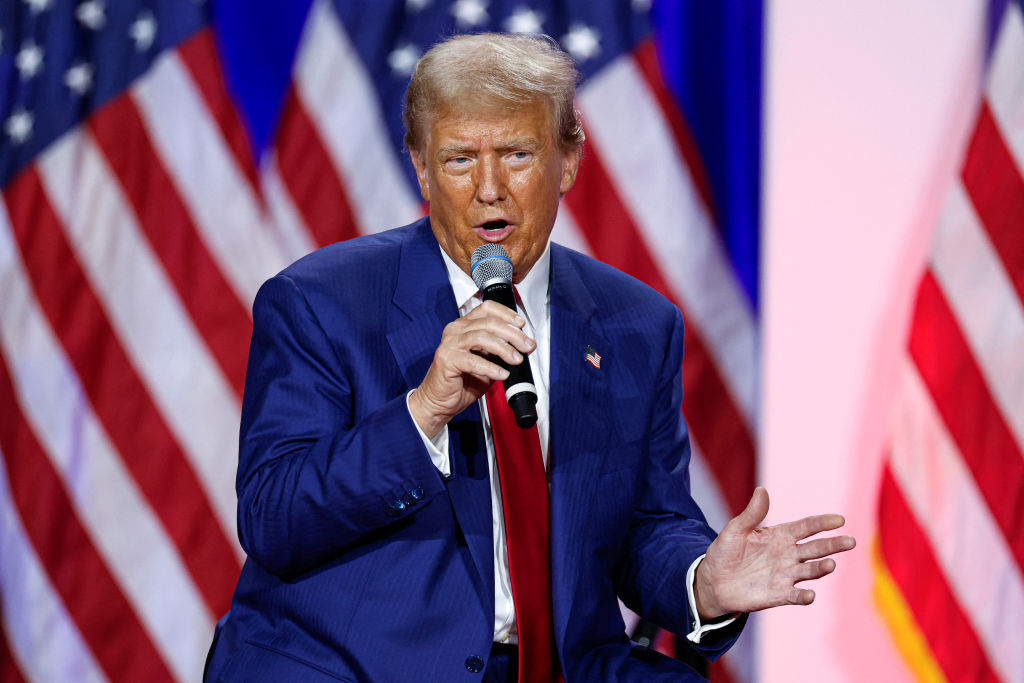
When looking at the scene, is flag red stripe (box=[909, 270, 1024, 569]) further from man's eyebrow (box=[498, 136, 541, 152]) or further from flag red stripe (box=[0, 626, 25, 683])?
flag red stripe (box=[0, 626, 25, 683])

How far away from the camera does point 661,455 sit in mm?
1849

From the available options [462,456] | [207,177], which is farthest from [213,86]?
[462,456]

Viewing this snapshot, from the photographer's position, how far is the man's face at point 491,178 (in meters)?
1.65

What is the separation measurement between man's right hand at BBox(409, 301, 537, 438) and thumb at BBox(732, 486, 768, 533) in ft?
1.44

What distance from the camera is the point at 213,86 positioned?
300cm

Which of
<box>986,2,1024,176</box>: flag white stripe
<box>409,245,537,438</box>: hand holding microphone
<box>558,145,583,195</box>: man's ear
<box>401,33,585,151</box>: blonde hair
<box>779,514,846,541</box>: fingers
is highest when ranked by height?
<box>401,33,585,151</box>: blonde hair

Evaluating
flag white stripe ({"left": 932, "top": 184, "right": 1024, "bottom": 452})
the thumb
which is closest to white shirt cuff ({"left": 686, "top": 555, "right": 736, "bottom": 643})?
the thumb

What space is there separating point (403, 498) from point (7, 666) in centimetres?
216

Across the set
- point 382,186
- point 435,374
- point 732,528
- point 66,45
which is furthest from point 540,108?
point 66,45

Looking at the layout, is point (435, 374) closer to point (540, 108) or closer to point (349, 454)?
point (349, 454)

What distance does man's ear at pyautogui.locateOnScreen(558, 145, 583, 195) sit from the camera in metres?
1.85

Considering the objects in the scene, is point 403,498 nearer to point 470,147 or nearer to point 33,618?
point 470,147

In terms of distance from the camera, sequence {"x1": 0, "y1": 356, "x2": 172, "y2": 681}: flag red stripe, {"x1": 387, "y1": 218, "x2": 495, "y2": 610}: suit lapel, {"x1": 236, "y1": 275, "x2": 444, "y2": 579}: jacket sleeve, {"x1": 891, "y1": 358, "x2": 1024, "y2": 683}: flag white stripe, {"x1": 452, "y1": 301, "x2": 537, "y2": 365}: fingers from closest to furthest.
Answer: {"x1": 452, "y1": 301, "x2": 537, "y2": 365}: fingers
{"x1": 236, "y1": 275, "x2": 444, "y2": 579}: jacket sleeve
{"x1": 387, "y1": 218, "x2": 495, "y2": 610}: suit lapel
{"x1": 891, "y1": 358, "x2": 1024, "y2": 683}: flag white stripe
{"x1": 0, "y1": 356, "x2": 172, "y2": 681}: flag red stripe

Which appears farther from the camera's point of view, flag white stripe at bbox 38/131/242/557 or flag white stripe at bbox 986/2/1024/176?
flag white stripe at bbox 38/131/242/557
